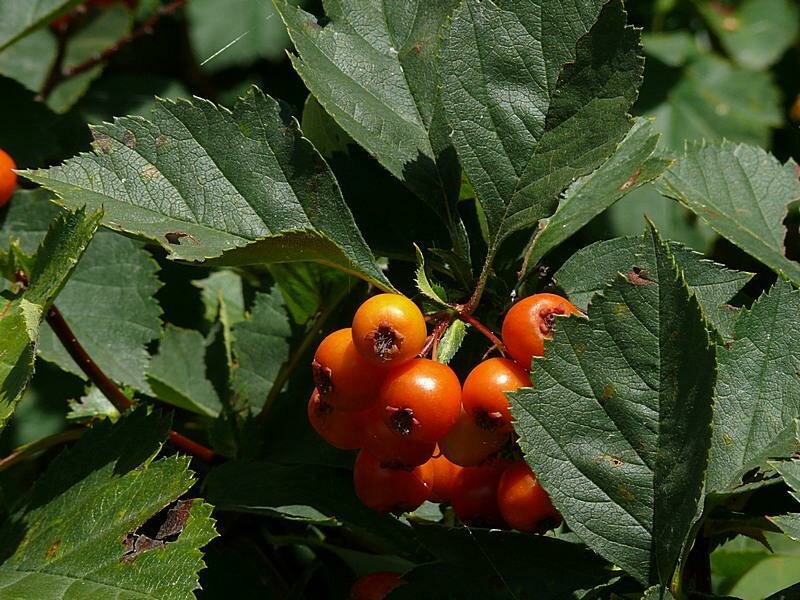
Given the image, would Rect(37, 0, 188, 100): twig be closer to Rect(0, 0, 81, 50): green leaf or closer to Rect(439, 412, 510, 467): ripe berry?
Rect(0, 0, 81, 50): green leaf

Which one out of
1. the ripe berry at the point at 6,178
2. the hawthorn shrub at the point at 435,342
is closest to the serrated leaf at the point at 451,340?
the hawthorn shrub at the point at 435,342

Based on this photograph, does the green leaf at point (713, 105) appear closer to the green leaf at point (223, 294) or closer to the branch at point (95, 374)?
the green leaf at point (223, 294)

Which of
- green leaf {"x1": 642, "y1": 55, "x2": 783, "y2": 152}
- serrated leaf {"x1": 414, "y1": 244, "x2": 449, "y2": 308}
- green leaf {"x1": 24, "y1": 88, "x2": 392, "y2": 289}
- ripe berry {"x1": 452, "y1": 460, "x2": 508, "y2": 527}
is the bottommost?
green leaf {"x1": 642, "y1": 55, "x2": 783, "y2": 152}

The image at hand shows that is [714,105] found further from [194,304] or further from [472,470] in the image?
[472,470]

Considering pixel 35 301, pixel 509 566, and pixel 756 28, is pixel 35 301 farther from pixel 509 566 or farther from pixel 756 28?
pixel 756 28

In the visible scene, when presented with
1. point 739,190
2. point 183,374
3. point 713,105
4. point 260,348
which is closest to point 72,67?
point 183,374

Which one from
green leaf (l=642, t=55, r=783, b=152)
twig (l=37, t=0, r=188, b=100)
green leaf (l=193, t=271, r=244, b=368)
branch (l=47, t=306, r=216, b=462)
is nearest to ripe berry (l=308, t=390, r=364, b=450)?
branch (l=47, t=306, r=216, b=462)
